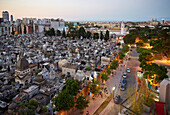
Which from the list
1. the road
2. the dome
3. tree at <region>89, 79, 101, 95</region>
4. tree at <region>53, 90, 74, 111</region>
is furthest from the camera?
the dome

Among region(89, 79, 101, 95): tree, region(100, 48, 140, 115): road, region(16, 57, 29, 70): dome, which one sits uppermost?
region(16, 57, 29, 70): dome

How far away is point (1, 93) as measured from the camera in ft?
40.3

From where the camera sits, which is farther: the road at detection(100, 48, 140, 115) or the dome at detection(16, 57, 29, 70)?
the dome at detection(16, 57, 29, 70)

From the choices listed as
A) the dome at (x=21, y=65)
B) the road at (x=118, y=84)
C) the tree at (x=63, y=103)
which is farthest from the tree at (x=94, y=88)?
the dome at (x=21, y=65)

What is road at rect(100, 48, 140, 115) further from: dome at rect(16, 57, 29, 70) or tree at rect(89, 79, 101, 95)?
dome at rect(16, 57, 29, 70)

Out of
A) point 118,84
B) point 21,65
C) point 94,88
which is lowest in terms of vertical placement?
point 118,84

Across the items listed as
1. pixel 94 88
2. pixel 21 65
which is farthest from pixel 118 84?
pixel 21 65

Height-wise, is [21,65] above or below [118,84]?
above

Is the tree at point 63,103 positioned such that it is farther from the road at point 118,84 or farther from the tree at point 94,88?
the tree at point 94,88

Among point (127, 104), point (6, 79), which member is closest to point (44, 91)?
point (6, 79)

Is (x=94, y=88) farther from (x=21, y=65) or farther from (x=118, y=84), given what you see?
(x=21, y=65)

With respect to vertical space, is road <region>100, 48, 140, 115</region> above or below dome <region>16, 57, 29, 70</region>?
below

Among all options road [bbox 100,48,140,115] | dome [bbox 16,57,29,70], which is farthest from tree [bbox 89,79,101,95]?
dome [bbox 16,57,29,70]

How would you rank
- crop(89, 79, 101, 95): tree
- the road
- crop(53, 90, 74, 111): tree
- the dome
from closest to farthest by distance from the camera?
crop(53, 90, 74, 111): tree
the road
crop(89, 79, 101, 95): tree
the dome
